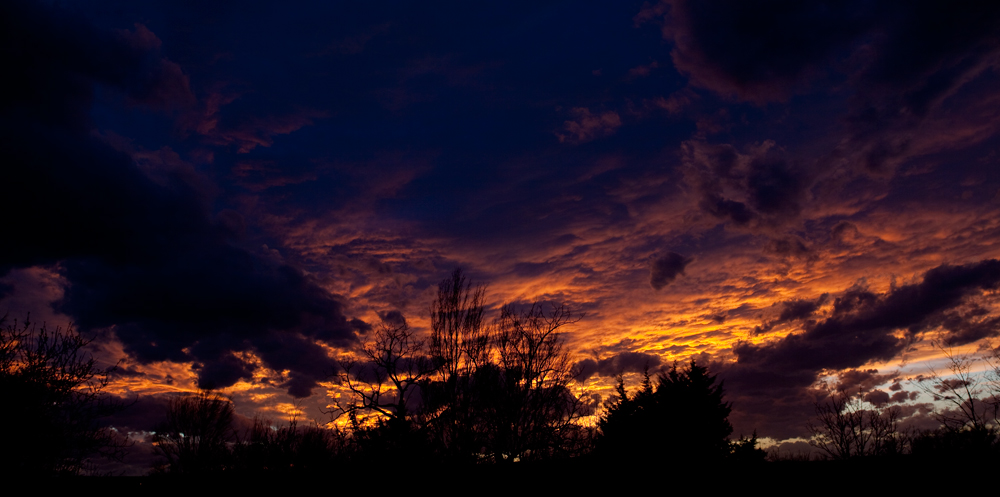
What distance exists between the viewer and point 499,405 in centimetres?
2411

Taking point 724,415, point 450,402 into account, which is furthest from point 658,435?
point 450,402

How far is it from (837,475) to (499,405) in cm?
1484

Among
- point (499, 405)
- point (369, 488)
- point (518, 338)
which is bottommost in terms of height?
point (369, 488)

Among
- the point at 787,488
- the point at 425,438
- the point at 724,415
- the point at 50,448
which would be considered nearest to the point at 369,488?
the point at 425,438

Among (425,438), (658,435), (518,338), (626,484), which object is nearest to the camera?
(626,484)

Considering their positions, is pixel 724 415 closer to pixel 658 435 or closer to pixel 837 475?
pixel 658 435

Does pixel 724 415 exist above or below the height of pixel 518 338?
below

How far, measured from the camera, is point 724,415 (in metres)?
36.9

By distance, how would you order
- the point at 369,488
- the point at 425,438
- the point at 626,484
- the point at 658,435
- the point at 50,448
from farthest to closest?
1. the point at 658,435
2. the point at 425,438
3. the point at 369,488
4. the point at 50,448
5. the point at 626,484

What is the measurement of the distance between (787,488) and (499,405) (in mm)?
14011

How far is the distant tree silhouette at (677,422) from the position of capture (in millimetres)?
32875

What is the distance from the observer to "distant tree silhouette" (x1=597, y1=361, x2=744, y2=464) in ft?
108

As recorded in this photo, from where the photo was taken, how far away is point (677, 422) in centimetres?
3472

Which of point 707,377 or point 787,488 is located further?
point 707,377
